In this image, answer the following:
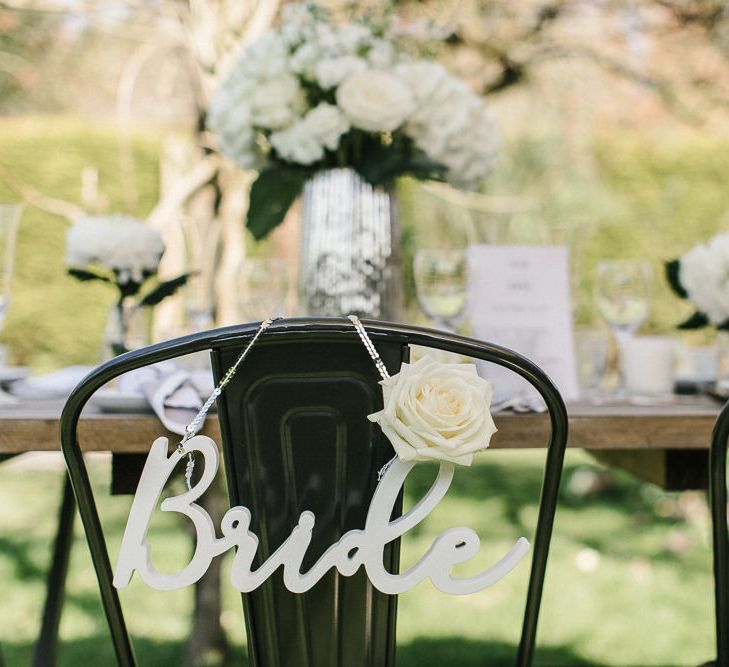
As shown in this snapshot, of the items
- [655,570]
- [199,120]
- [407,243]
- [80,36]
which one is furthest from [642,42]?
[80,36]

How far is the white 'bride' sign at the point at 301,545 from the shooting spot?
68 cm

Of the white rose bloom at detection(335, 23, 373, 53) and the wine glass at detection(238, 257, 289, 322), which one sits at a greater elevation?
the white rose bloom at detection(335, 23, 373, 53)

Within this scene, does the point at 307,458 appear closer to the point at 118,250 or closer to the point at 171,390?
the point at 171,390

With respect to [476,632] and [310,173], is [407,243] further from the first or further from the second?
[310,173]

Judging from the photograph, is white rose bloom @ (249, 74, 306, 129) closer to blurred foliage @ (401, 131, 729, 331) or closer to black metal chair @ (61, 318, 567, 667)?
black metal chair @ (61, 318, 567, 667)

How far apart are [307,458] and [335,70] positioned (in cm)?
89

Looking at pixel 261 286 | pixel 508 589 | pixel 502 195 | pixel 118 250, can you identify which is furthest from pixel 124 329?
pixel 502 195

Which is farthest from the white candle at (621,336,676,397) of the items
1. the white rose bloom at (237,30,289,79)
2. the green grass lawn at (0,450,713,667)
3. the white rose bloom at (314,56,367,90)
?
the green grass lawn at (0,450,713,667)

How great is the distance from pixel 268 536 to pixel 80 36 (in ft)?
13.7

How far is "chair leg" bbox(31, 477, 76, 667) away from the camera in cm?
170

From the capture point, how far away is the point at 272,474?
741 mm

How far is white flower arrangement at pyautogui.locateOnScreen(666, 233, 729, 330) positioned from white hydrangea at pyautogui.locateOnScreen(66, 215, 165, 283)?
79 cm

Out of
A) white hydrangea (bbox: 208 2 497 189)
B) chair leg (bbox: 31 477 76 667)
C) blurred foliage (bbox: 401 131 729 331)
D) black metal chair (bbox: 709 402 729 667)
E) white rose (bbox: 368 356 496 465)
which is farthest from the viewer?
blurred foliage (bbox: 401 131 729 331)

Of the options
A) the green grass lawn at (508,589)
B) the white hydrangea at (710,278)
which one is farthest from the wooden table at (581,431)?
the green grass lawn at (508,589)
